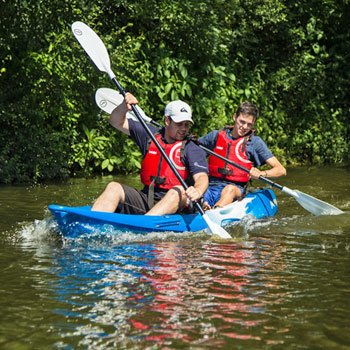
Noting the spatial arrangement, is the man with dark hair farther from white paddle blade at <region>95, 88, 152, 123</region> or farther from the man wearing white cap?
the man wearing white cap

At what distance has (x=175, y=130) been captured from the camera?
275 inches

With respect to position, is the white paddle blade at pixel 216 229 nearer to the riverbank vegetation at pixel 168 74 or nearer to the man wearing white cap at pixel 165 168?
the man wearing white cap at pixel 165 168

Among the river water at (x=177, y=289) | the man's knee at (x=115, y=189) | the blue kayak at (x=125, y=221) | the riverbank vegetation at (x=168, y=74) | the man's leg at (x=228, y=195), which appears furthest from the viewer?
the riverbank vegetation at (x=168, y=74)

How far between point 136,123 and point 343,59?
30.6 feet

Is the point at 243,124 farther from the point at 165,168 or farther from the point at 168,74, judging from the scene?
the point at 168,74

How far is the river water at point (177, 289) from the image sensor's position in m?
3.88

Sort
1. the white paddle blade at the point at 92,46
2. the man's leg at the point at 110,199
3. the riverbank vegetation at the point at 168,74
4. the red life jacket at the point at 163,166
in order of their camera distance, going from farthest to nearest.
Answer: the riverbank vegetation at the point at 168,74, the white paddle blade at the point at 92,46, the red life jacket at the point at 163,166, the man's leg at the point at 110,199

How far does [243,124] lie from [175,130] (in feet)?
4.13

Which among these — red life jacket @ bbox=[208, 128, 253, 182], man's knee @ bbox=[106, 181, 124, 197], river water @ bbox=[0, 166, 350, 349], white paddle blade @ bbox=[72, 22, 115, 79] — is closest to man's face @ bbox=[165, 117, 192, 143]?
man's knee @ bbox=[106, 181, 124, 197]

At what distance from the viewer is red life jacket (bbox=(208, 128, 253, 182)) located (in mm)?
8086

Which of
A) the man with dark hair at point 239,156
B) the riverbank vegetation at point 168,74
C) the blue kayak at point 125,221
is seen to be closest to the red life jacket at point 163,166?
the blue kayak at point 125,221

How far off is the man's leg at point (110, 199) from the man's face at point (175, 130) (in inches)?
25.8

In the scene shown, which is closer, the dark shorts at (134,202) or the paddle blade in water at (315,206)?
the dark shorts at (134,202)

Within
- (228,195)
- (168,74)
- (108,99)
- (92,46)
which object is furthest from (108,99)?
(168,74)
